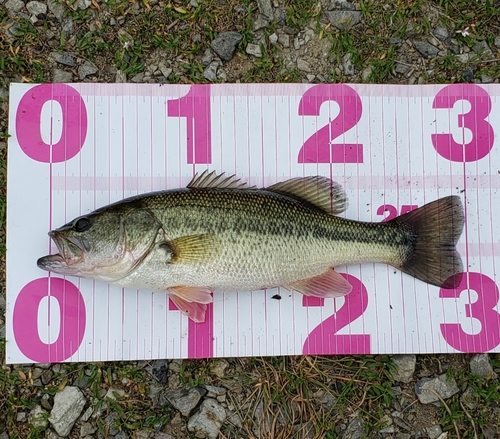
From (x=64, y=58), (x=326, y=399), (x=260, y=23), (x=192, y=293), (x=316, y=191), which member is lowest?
(x=326, y=399)

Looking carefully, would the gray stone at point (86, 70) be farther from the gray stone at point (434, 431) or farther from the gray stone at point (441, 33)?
the gray stone at point (434, 431)

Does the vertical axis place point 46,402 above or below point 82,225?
below

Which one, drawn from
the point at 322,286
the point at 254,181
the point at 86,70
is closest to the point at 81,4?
the point at 86,70

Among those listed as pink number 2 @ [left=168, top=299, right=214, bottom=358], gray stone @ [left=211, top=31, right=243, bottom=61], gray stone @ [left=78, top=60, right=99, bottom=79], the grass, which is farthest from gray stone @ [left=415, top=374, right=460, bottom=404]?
gray stone @ [left=78, top=60, right=99, bottom=79]

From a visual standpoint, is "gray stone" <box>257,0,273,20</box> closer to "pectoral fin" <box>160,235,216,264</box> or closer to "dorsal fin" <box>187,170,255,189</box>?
"dorsal fin" <box>187,170,255,189</box>

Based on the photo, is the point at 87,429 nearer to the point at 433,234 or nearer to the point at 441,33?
the point at 433,234

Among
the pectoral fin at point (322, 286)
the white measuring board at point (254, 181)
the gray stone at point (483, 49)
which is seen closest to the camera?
the pectoral fin at point (322, 286)

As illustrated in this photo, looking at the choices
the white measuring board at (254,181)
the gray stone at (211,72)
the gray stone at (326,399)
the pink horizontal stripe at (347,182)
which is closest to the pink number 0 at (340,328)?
the white measuring board at (254,181)
